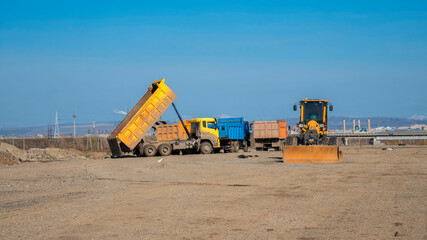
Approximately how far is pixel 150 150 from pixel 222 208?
2499 centimetres

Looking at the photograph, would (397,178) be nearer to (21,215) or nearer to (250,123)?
(21,215)

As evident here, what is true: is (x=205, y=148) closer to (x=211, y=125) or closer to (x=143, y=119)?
(x=211, y=125)

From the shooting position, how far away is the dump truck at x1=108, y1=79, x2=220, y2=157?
108ft

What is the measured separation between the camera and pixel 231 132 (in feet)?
129

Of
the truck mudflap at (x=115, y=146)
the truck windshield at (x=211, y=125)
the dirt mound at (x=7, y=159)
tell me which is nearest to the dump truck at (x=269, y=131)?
the truck windshield at (x=211, y=125)

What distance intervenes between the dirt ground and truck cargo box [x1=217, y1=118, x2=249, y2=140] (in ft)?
69.8

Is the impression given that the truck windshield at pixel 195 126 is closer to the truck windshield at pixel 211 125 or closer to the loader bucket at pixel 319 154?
the truck windshield at pixel 211 125

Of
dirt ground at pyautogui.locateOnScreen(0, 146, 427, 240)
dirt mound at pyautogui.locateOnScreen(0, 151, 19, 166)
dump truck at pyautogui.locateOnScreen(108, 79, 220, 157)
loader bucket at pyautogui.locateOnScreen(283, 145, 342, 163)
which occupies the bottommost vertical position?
dirt ground at pyautogui.locateOnScreen(0, 146, 427, 240)

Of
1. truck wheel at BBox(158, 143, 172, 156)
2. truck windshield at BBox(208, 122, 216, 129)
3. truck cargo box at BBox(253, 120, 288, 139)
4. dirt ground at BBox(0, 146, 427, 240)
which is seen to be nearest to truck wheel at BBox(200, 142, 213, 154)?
truck windshield at BBox(208, 122, 216, 129)

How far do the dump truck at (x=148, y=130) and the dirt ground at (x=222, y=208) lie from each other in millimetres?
15141

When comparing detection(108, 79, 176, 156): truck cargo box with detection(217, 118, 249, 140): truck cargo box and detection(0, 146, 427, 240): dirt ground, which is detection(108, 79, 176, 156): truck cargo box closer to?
detection(217, 118, 249, 140): truck cargo box

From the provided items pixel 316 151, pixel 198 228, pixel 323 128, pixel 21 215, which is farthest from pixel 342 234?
pixel 323 128

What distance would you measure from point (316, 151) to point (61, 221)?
16.4 metres

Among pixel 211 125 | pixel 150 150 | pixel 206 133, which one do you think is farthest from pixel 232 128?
pixel 150 150
